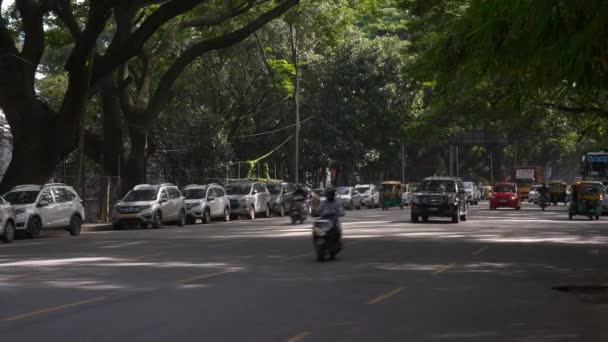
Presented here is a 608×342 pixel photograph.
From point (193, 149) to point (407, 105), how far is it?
1845 cm

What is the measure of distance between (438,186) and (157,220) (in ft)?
39.2

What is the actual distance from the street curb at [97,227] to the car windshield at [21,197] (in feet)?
17.8

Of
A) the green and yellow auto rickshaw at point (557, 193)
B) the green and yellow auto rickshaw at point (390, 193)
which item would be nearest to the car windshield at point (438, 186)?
the green and yellow auto rickshaw at point (390, 193)

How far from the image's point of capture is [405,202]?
239ft

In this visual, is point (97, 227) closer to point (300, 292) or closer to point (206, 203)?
point (206, 203)

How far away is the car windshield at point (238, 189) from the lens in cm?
4698

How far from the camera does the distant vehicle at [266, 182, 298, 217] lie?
49.4 m

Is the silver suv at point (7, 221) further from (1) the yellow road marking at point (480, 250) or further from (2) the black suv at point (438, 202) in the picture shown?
(2) the black suv at point (438, 202)

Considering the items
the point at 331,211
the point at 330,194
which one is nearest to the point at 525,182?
the point at 330,194

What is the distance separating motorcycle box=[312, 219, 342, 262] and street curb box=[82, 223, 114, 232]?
18.0m

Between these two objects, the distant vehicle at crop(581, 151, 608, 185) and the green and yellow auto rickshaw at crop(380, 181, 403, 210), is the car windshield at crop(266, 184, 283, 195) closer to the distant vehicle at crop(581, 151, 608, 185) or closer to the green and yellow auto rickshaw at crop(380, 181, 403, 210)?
the green and yellow auto rickshaw at crop(380, 181, 403, 210)

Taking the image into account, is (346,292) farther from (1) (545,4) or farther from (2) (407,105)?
(2) (407,105)

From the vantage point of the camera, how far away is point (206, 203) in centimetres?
4162

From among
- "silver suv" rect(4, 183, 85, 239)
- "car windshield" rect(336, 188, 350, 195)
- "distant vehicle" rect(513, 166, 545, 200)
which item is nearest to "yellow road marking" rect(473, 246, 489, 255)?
"silver suv" rect(4, 183, 85, 239)
